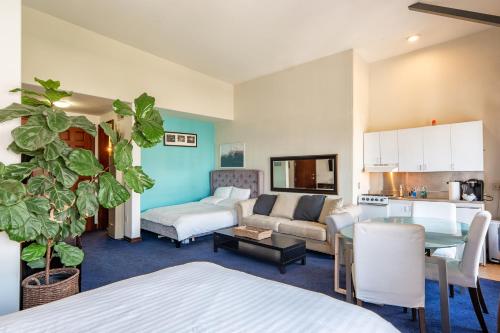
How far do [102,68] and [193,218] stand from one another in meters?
2.88

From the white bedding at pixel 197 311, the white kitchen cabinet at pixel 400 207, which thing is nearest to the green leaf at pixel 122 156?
the white bedding at pixel 197 311

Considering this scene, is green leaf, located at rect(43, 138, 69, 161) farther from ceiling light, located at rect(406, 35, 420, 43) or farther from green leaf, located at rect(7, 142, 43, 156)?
ceiling light, located at rect(406, 35, 420, 43)

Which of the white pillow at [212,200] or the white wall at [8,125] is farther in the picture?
the white pillow at [212,200]

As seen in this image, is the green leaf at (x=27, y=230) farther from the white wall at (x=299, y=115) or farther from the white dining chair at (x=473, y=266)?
the white wall at (x=299, y=115)

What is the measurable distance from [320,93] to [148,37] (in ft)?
10.3

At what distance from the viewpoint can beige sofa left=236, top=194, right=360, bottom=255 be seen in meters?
4.01

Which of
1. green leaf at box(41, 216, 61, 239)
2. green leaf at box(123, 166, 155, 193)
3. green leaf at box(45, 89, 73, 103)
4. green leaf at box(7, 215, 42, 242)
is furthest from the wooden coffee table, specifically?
green leaf at box(45, 89, 73, 103)

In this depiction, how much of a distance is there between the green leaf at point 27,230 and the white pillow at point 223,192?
179 inches

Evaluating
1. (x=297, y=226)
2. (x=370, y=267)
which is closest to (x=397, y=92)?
(x=297, y=226)

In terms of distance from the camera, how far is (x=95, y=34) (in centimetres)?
443

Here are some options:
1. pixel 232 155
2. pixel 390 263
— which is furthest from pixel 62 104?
pixel 390 263

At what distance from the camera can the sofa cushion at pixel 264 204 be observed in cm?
527

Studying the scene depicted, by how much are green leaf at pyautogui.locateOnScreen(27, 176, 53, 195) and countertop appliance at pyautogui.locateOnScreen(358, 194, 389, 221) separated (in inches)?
174

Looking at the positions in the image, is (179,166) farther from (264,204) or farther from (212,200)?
(264,204)
